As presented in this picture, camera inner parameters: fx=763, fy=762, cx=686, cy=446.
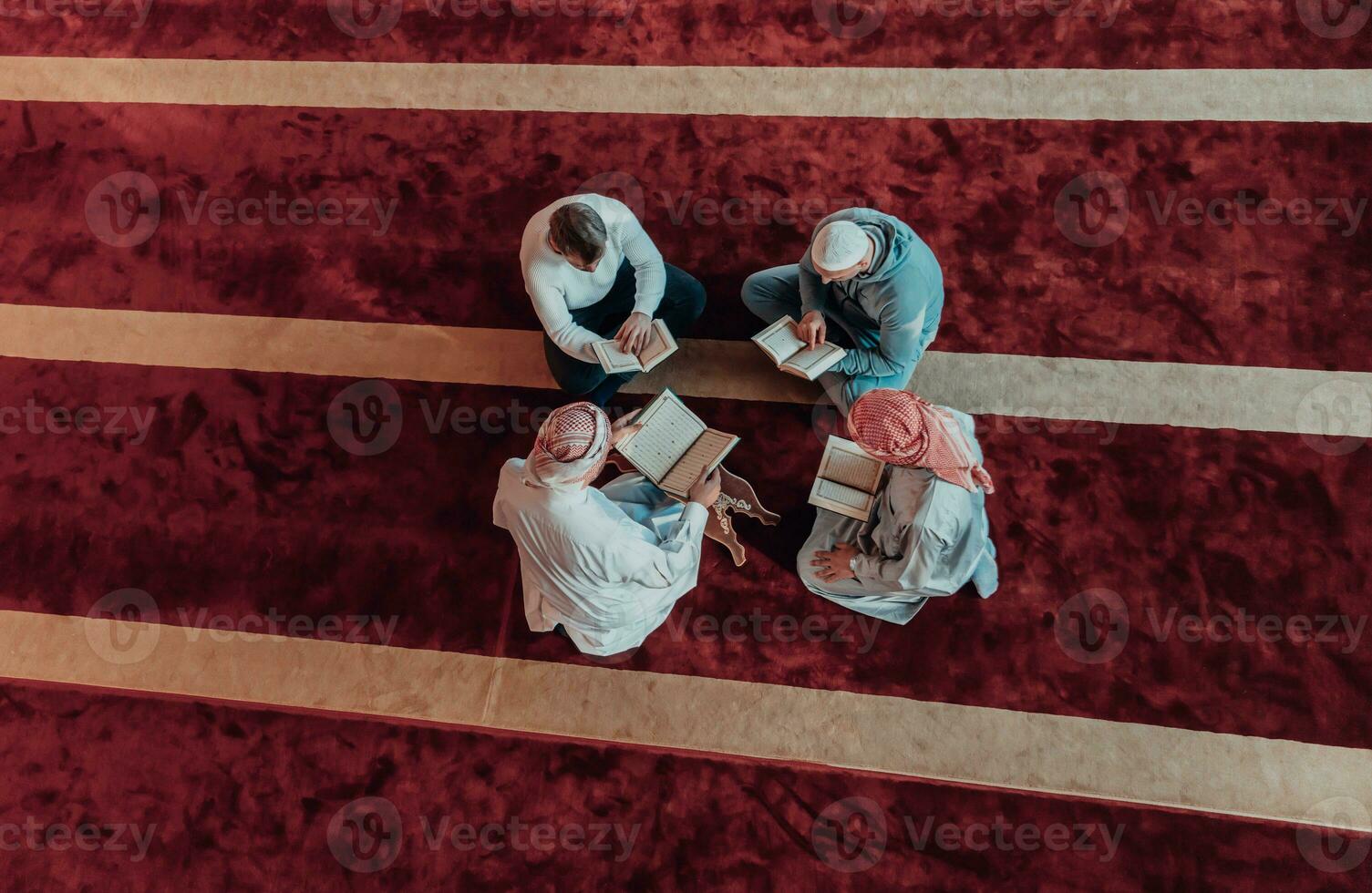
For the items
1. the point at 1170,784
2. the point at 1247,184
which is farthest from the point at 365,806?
the point at 1247,184

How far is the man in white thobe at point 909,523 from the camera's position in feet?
8.09

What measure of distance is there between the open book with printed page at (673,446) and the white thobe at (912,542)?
56 cm

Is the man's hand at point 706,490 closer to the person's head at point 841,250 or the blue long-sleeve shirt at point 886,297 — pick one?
the blue long-sleeve shirt at point 886,297

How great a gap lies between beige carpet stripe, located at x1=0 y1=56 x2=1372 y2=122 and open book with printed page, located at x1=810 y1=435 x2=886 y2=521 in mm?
2063

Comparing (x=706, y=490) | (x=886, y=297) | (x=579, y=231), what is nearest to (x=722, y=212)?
(x=886, y=297)

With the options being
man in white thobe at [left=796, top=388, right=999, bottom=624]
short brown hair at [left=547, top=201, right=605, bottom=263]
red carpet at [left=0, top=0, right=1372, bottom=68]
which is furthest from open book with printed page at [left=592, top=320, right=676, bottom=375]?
red carpet at [left=0, top=0, right=1372, bottom=68]

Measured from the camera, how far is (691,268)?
388 centimetres

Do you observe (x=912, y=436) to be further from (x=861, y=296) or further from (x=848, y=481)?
(x=861, y=296)

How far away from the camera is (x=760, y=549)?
351 cm

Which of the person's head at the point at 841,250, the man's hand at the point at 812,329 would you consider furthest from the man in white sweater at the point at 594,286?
the person's head at the point at 841,250

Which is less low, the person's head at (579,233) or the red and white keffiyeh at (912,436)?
the person's head at (579,233)

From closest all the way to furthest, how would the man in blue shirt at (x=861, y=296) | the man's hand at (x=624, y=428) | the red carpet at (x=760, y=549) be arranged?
the man in blue shirt at (x=861, y=296), the man's hand at (x=624, y=428), the red carpet at (x=760, y=549)

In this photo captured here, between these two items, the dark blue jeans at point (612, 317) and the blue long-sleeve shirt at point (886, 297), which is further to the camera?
the dark blue jeans at point (612, 317)

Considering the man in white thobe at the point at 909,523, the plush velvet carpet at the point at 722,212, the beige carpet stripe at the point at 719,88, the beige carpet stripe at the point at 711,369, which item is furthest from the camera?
the beige carpet stripe at the point at 719,88
